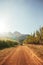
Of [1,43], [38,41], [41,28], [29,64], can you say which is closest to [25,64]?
[29,64]

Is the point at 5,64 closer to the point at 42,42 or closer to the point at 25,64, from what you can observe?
the point at 25,64

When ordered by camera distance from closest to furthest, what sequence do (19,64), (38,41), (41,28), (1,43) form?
(19,64) < (1,43) < (41,28) < (38,41)

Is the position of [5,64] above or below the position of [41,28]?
below

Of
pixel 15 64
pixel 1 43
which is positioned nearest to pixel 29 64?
pixel 15 64

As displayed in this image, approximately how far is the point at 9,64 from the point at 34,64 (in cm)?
186

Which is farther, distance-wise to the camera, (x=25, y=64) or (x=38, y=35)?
(x=38, y=35)

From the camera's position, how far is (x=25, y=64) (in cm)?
1184

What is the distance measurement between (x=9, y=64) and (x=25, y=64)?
3.92 ft

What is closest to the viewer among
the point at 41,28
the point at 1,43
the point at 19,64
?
the point at 19,64

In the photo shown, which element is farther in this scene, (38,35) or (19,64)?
(38,35)

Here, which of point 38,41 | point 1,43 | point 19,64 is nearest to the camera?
point 19,64

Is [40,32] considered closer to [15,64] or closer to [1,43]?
[1,43]

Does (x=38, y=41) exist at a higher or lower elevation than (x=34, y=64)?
higher

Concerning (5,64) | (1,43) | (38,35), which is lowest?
(5,64)
